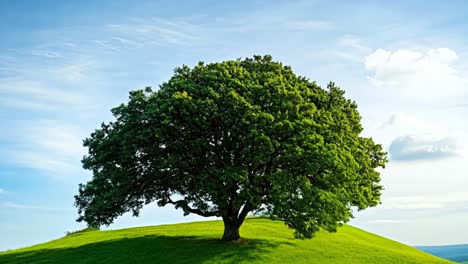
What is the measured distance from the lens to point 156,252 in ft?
173

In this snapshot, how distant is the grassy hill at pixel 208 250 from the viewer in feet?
164

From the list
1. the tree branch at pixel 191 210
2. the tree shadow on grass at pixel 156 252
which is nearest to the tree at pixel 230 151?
the tree branch at pixel 191 210

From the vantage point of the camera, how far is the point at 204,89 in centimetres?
4850

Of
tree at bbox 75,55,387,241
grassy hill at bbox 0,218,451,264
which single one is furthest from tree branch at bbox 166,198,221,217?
grassy hill at bbox 0,218,451,264

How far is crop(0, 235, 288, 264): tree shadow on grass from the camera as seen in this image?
A: 49.3 m

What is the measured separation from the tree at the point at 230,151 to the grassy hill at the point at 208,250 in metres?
3.96

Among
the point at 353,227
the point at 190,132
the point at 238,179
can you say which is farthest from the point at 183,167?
the point at 353,227

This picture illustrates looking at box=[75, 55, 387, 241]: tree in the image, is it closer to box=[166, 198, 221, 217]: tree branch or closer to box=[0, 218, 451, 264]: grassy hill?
box=[166, 198, 221, 217]: tree branch

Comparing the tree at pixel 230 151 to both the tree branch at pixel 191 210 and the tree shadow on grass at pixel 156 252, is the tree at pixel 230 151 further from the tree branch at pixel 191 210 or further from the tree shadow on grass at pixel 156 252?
the tree shadow on grass at pixel 156 252

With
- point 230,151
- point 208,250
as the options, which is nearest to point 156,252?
point 208,250

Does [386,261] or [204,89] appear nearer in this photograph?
[204,89]

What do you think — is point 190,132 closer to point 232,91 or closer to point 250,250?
point 232,91

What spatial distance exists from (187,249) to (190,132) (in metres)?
13.4

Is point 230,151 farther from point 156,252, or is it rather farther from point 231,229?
point 156,252
